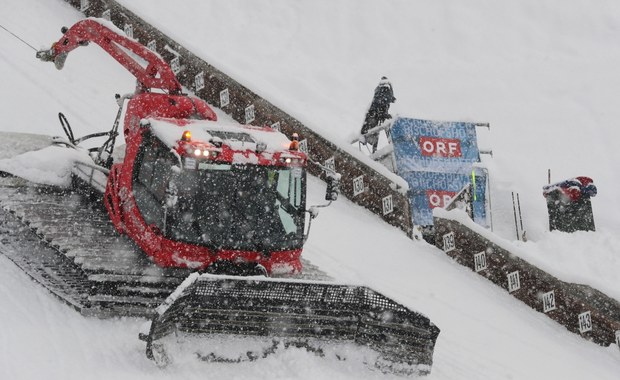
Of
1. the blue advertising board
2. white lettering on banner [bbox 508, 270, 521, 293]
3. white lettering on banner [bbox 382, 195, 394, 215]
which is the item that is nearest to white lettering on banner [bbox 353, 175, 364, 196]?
white lettering on banner [bbox 382, 195, 394, 215]

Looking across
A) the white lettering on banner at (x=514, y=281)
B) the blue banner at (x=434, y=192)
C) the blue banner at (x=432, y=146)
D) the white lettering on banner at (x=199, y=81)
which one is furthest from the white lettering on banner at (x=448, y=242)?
the white lettering on banner at (x=199, y=81)

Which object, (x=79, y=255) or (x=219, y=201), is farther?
(x=219, y=201)

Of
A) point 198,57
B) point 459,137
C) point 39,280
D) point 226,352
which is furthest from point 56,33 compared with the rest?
point 226,352

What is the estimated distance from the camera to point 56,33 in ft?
56.4

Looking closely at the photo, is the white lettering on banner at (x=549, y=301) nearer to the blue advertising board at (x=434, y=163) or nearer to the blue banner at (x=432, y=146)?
the blue advertising board at (x=434, y=163)

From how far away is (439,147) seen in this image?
593 inches

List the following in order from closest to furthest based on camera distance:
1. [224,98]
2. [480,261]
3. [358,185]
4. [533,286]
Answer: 1. [533,286]
2. [480,261]
3. [358,185]
4. [224,98]

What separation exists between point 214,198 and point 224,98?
7.84 meters

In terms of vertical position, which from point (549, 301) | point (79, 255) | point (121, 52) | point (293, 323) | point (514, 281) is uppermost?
point (121, 52)

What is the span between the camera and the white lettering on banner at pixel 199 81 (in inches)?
622

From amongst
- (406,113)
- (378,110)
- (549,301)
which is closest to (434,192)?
(378,110)

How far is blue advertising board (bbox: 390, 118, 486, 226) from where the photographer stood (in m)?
14.6

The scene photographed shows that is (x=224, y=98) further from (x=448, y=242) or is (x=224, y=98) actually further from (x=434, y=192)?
(x=448, y=242)

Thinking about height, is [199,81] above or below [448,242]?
above
